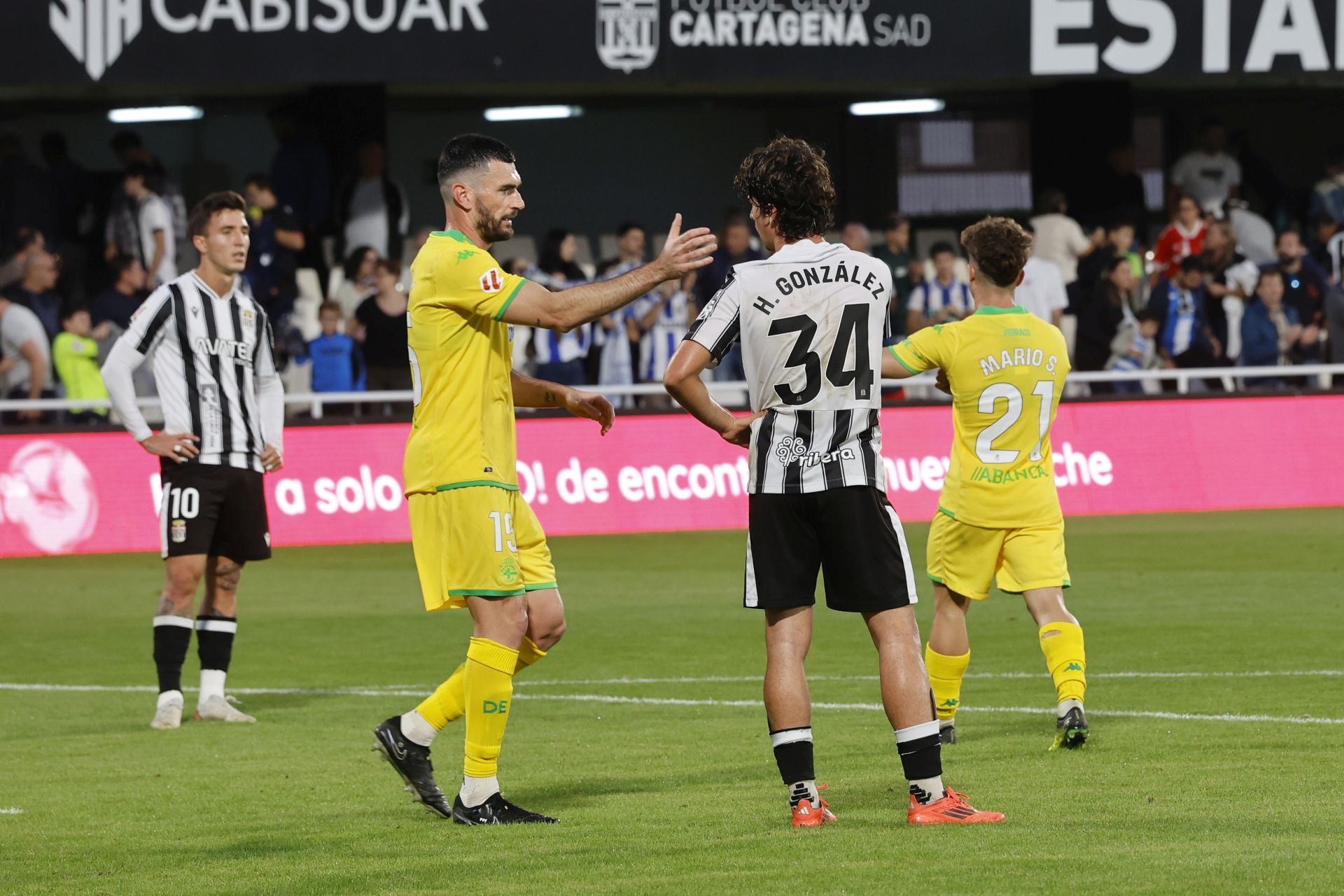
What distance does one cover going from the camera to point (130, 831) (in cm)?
684

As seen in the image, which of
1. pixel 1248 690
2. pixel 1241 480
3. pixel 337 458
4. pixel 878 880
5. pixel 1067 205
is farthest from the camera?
pixel 1067 205

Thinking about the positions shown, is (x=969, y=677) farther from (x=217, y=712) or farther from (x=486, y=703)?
(x=486, y=703)

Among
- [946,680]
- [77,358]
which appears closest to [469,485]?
[946,680]

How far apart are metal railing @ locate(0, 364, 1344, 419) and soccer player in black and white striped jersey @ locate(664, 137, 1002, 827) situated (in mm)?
10633

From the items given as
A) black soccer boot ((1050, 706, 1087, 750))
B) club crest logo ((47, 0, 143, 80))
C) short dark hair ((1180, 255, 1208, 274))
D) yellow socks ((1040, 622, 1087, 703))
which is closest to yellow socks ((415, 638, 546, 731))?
black soccer boot ((1050, 706, 1087, 750))

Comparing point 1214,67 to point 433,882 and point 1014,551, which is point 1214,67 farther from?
point 433,882

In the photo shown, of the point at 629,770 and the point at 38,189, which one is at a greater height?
the point at 38,189

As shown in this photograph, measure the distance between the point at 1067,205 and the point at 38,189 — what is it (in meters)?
11.6

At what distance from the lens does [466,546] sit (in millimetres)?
6742

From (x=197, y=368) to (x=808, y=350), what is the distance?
4199 millimetres

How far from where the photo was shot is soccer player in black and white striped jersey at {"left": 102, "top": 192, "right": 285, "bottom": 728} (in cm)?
965

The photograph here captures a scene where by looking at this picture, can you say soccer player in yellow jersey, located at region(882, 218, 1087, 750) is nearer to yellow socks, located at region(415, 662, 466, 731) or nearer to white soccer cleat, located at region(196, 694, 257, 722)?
yellow socks, located at region(415, 662, 466, 731)

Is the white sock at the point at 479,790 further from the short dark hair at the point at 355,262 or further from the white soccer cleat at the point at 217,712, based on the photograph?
the short dark hair at the point at 355,262

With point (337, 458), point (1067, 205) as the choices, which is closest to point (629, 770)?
point (337, 458)
